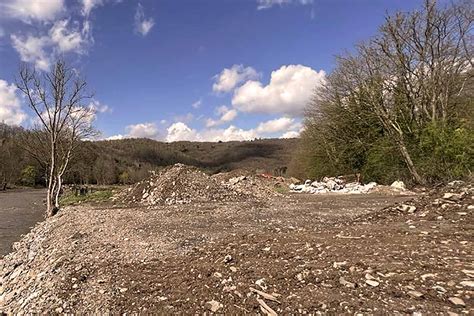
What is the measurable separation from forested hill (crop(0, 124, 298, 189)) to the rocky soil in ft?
107

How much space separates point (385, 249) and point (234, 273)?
2.22m

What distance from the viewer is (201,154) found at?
117 m

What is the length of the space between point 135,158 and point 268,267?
107 metres

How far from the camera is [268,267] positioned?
16.6 feet

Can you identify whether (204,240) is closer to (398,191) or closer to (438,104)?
(398,191)

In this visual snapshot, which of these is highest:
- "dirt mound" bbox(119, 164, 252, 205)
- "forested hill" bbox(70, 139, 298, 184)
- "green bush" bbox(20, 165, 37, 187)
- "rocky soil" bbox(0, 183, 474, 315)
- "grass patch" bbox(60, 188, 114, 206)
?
"forested hill" bbox(70, 139, 298, 184)

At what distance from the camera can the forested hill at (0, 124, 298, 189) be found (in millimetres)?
63834

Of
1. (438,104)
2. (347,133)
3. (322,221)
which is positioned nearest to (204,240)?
(322,221)

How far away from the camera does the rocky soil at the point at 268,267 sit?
3.89 m

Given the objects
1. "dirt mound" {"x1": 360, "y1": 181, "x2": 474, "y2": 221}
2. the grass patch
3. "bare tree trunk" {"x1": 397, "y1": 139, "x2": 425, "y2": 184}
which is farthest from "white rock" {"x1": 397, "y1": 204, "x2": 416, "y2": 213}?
the grass patch

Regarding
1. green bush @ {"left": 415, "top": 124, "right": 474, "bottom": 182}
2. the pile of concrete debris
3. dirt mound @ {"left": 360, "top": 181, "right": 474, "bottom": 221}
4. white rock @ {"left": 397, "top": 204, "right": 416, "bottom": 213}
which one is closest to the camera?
dirt mound @ {"left": 360, "top": 181, "right": 474, "bottom": 221}

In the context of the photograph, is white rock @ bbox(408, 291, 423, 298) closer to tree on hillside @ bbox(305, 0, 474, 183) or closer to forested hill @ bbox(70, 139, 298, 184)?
tree on hillside @ bbox(305, 0, 474, 183)

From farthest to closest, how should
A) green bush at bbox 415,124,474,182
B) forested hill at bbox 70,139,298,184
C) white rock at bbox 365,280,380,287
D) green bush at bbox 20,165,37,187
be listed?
forested hill at bbox 70,139,298,184 → green bush at bbox 20,165,37,187 → green bush at bbox 415,124,474,182 → white rock at bbox 365,280,380,287

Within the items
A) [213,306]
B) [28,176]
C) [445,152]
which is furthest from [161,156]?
[213,306]
